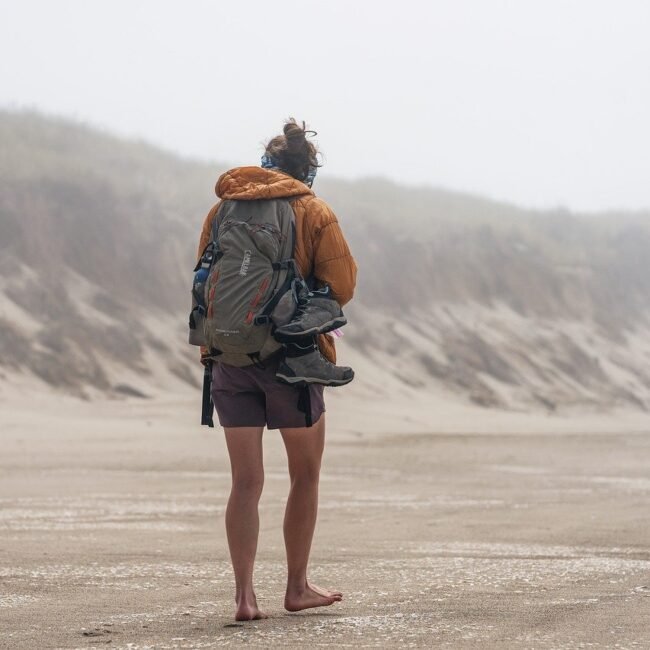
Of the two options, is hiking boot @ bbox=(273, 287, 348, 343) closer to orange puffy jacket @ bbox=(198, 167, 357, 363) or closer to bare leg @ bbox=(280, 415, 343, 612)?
orange puffy jacket @ bbox=(198, 167, 357, 363)

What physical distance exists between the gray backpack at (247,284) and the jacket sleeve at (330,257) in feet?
0.31

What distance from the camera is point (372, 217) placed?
38.8 m

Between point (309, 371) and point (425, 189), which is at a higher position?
point (425, 189)

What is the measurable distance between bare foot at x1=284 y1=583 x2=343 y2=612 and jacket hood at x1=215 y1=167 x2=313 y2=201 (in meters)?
1.39

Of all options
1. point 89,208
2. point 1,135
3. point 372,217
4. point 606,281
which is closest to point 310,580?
point 89,208

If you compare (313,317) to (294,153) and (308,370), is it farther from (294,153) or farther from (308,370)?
(294,153)

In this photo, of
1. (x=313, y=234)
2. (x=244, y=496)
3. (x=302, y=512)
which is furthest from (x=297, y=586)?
(x=313, y=234)

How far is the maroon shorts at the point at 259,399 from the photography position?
4.38 m

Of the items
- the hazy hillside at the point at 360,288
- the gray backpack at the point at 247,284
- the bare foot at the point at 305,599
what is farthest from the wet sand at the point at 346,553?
the hazy hillside at the point at 360,288

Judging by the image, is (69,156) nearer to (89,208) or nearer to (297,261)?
(89,208)

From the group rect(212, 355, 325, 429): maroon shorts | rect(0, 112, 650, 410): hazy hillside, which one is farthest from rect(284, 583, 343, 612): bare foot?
rect(0, 112, 650, 410): hazy hillside

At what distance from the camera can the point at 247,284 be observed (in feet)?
14.0

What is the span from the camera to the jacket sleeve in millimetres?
4445

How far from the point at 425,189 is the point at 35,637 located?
155 feet
